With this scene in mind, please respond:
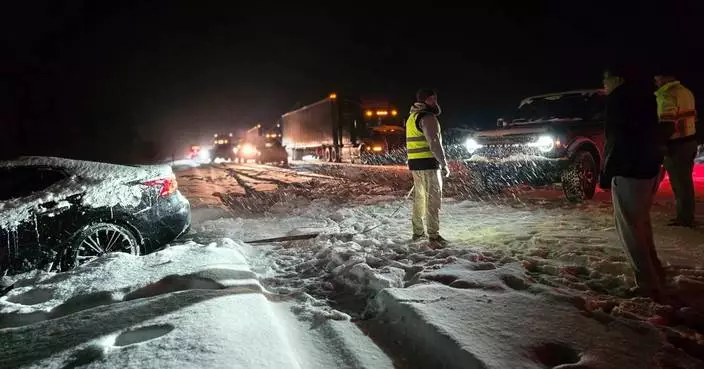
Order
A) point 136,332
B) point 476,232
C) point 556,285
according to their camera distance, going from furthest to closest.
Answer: point 476,232 < point 556,285 < point 136,332

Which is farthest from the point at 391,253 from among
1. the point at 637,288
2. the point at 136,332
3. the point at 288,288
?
the point at 136,332

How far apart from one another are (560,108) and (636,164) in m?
6.50

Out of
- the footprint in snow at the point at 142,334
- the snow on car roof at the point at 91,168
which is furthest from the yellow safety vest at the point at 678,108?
the snow on car roof at the point at 91,168

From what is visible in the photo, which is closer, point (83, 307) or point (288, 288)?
point (83, 307)

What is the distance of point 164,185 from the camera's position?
19.4ft

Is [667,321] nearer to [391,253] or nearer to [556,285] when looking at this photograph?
[556,285]

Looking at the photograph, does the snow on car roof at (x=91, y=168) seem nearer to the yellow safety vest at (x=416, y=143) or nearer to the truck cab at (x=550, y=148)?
the yellow safety vest at (x=416, y=143)

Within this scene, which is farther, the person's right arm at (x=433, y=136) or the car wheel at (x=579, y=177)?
the car wheel at (x=579, y=177)

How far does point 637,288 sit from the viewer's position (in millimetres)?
3660

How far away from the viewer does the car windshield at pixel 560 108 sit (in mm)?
9008

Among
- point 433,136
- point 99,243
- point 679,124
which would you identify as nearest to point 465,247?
point 433,136

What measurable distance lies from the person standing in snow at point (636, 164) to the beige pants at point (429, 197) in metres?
2.32

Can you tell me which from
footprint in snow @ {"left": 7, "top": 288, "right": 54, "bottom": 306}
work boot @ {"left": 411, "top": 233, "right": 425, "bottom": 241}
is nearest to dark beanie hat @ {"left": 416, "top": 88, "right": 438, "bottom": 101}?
work boot @ {"left": 411, "top": 233, "right": 425, "bottom": 241}

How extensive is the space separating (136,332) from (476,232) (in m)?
4.64
